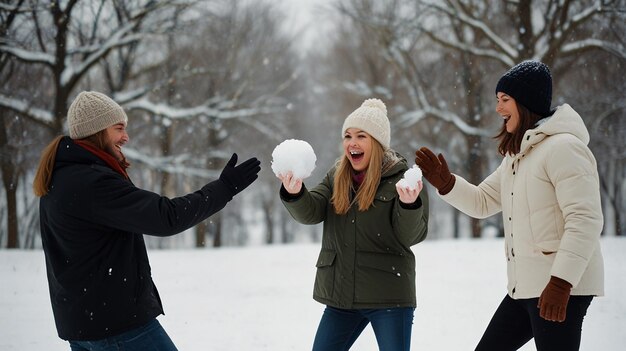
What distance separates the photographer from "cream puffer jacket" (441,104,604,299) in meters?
2.42

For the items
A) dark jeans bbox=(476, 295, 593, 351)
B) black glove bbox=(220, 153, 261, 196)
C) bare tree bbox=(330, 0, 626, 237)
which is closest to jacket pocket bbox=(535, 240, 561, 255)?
dark jeans bbox=(476, 295, 593, 351)

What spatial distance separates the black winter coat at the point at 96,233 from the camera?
237 centimetres

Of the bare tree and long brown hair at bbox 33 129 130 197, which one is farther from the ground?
the bare tree

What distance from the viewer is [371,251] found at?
9.81 feet

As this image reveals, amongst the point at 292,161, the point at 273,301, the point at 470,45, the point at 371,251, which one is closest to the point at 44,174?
the point at 292,161

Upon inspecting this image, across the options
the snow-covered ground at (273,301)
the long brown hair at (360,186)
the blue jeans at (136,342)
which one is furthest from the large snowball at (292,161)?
the snow-covered ground at (273,301)

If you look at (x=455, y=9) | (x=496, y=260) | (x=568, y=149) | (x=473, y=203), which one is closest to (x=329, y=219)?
(x=473, y=203)

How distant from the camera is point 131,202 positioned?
2383mm

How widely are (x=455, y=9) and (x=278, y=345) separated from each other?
9997mm

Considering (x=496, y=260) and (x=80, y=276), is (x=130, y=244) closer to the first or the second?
(x=80, y=276)

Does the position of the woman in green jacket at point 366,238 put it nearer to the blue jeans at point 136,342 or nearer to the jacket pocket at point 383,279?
the jacket pocket at point 383,279

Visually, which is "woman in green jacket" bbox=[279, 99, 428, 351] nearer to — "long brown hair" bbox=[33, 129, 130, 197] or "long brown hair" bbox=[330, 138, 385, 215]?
"long brown hair" bbox=[330, 138, 385, 215]

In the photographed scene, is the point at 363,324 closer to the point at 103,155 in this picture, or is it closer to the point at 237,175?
the point at 237,175

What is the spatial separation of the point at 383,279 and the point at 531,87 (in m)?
1.23
